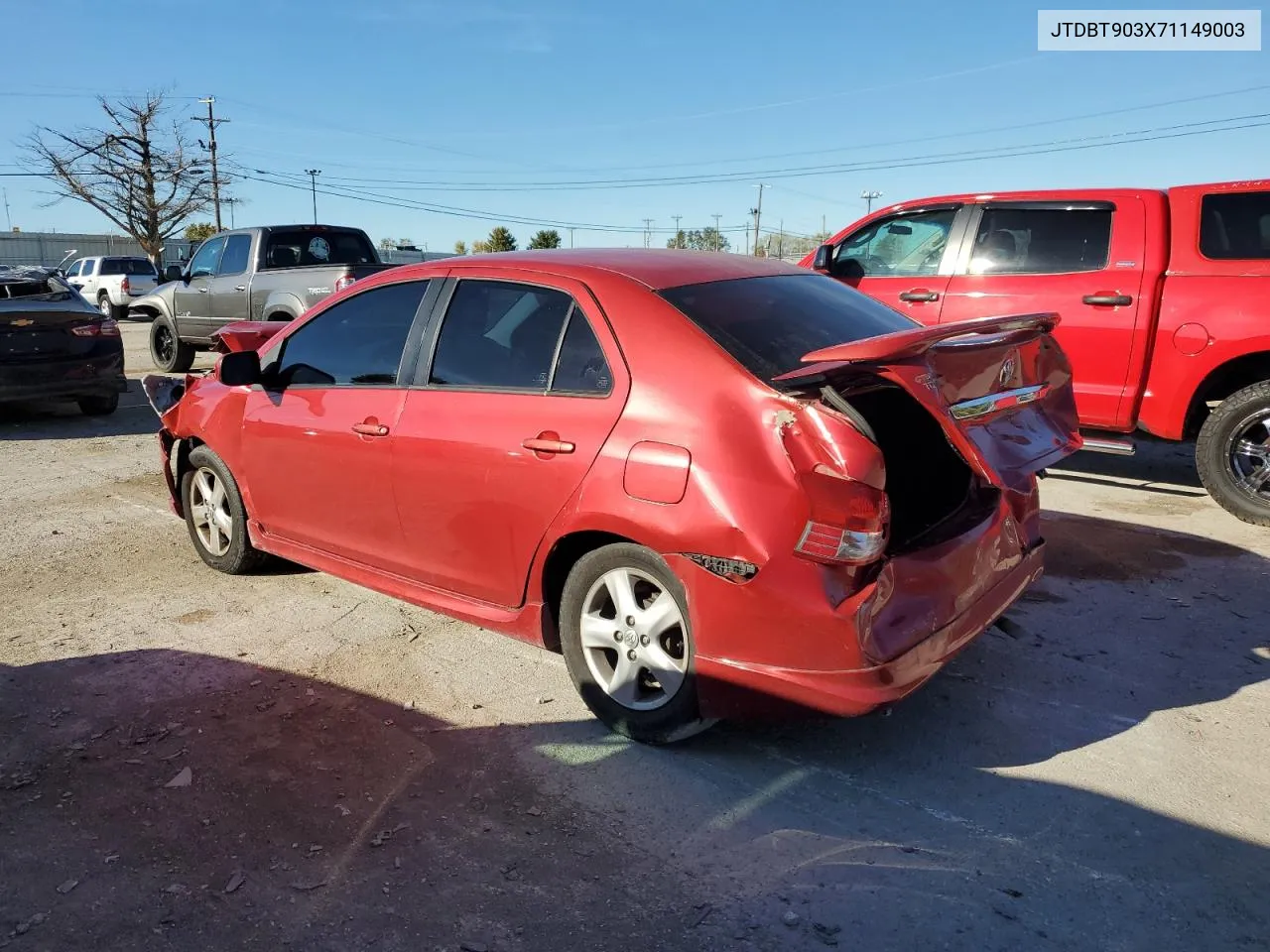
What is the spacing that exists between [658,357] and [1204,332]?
4.70m

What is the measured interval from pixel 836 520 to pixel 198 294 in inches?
472

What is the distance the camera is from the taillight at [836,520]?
2768 mm

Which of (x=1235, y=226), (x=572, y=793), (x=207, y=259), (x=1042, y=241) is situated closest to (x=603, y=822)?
(x=572, y=793)

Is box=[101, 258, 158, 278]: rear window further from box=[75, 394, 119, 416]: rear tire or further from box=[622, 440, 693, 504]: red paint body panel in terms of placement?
box=[622, 440, 693, 504]: red paint body panel

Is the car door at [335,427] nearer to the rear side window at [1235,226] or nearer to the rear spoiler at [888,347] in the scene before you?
the rear spoiler at [888,347]

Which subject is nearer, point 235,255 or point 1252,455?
point 1252,455

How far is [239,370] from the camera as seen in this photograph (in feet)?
14.7

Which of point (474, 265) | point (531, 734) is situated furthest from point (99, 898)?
point (474, 265)

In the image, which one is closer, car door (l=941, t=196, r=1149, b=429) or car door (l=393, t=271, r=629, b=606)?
car door (l=393, t=271, r=629, b=606)

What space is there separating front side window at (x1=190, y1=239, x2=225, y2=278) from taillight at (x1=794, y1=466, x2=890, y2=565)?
38.0ft

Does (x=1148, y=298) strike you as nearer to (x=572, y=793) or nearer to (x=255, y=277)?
(x=572, y=793)

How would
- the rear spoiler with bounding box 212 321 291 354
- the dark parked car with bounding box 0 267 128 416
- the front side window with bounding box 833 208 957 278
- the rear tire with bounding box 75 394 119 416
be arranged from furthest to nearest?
the rear tire with bounding box 75 394 119 416 < the dark parked car with bounding box 0 267 128 416 < the front side window with bounding box 833 208 957 278 < the rear spoiler with bounding box 212 321 291 354

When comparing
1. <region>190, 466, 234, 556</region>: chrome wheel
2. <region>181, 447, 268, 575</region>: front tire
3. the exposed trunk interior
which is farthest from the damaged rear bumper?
<region>190, 466, 234, 556</region>: chrome wheel

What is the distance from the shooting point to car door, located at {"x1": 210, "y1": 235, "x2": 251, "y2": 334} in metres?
11.8
